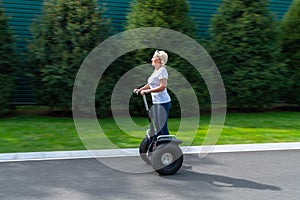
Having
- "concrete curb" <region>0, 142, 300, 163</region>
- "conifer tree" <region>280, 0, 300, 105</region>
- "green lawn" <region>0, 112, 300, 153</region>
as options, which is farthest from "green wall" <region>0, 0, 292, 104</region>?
"concrete curb" <region>0, 142, 300, 163</region>

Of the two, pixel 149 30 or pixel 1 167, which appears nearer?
pixel 1 167

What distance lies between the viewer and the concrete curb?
6.36 metres

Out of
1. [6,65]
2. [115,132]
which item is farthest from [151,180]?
[6,65]

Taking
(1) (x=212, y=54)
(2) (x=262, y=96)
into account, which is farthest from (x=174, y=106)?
(2) (x=262, y=96)

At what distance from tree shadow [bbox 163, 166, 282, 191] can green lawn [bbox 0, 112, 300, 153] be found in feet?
6.31

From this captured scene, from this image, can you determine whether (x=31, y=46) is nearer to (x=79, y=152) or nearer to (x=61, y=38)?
(x=61, y=38)

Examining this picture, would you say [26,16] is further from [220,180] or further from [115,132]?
[220,180]

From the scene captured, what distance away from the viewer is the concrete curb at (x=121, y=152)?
636 centimetres

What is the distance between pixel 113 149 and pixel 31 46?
14.4 ft

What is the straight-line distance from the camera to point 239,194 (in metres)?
4.84

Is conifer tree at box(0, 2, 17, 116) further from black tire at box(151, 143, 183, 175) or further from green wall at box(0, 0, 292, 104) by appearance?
black tire at box(151, 143, 183, 175)

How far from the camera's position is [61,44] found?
9.73 m

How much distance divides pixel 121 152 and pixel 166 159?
143 cm

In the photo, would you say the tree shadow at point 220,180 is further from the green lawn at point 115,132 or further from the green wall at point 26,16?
the green wall at point 26,16
